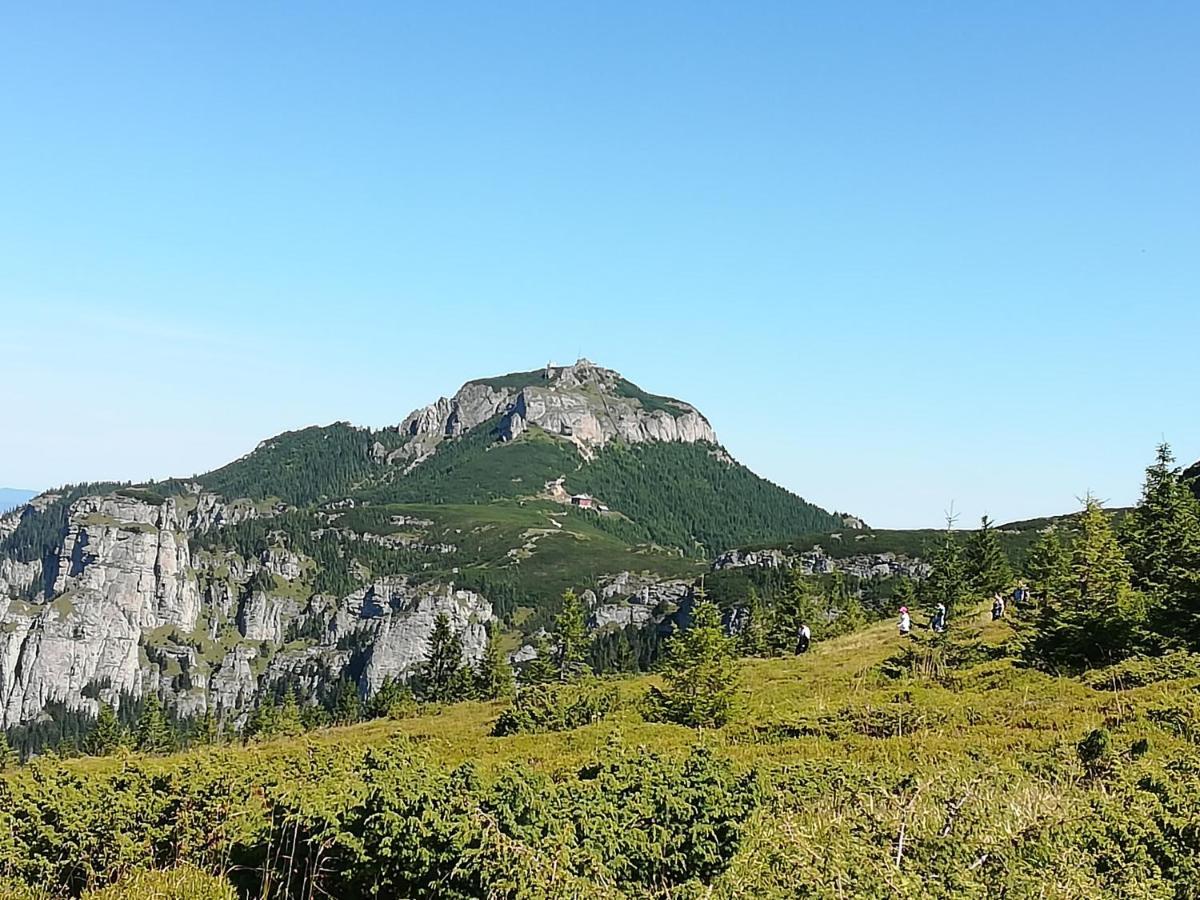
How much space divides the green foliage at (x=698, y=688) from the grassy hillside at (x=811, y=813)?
7615 millimetres

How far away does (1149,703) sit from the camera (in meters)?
18.4

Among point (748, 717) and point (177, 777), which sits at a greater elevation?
point (177, 777)

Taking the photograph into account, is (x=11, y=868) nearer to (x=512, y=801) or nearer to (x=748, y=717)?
(x=512, y=801)

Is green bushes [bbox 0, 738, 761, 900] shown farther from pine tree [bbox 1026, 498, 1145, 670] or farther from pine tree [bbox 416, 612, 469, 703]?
pine tree [bbox 416, 612, 469, 703]

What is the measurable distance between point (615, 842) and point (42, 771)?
7789 millimetres

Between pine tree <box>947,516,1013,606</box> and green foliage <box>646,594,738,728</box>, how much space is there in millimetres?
39504

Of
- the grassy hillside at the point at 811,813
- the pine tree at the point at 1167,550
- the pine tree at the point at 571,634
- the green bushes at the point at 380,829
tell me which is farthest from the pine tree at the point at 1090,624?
the pine tree at the point at 571,634

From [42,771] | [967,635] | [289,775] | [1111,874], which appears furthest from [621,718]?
[1111,874]

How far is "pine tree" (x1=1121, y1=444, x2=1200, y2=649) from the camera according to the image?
25672 mm

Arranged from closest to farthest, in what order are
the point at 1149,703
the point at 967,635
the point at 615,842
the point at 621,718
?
the point at 615,842
the point at 1149,703
the point at 621,718
the point at 967,635

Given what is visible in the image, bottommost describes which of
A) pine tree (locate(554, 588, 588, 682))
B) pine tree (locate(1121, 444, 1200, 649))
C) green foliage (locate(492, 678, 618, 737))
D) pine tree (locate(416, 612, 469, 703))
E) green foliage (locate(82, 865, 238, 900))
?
pine tree (locate(416, 612, 469, 703))

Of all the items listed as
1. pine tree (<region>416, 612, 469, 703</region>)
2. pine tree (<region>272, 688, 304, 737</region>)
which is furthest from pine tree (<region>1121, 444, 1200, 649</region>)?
pine tree (<region>272, 688, 304, 737</region>)

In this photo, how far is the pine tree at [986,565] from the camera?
63844mm

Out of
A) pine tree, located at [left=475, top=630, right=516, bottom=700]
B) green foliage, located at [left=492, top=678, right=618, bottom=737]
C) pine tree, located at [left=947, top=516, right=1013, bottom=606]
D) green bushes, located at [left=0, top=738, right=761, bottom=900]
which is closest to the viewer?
green bushes, located at [left=0, top=738, right=761, bottom=900]
